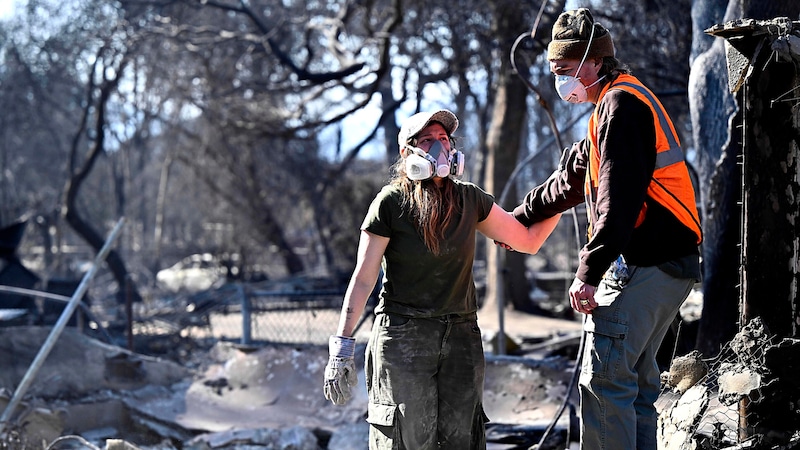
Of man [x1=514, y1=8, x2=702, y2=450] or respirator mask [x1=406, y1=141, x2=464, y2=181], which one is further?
respirator mask [x1=406, y1=141, x2=464, y2=181]

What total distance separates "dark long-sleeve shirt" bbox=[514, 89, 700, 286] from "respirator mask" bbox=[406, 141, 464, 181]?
0.60 meters

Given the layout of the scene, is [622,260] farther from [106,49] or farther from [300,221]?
[300,221]

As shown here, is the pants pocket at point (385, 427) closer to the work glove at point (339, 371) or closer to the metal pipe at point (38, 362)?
the work glove at point (339, 371)

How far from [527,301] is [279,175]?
1274 cm

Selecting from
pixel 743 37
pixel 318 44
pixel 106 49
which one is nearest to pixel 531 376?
pixel 743 37

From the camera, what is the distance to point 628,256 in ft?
10.5

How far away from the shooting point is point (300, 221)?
31.3 m

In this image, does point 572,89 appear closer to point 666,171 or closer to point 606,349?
point 666,171

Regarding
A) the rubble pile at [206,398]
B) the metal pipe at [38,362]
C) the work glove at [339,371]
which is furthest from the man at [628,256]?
the metal pipe at [38,362]

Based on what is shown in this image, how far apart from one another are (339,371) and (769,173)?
1.90 m

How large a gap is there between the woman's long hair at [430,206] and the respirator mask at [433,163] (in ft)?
0.19

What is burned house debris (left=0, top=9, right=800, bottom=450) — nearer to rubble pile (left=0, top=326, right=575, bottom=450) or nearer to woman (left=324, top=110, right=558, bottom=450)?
rubble pile (left=0, top=326, right=575, bottom=450)

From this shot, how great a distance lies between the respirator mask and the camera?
3385mm

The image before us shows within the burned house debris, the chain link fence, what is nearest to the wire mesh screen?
the burned house debris
